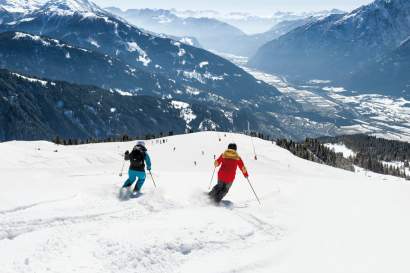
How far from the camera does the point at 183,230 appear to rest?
16.6 metres

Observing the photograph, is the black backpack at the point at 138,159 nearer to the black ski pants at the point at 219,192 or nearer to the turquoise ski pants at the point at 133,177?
the turquoise ski pants at the point at 133,177

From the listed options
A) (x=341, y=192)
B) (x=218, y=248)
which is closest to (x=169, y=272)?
(x=218, y=248)

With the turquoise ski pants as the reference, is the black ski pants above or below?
below

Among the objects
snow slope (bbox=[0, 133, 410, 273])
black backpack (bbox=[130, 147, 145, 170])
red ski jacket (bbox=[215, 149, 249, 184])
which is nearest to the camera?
snow slope (bbox=[0, 133, 410, 273])

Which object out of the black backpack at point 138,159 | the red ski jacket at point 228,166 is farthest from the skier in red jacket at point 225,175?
the black backpack at point 138,159

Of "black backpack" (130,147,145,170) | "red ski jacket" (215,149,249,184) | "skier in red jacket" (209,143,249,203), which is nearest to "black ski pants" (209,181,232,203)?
"skier in red jacket" (209,143,249,203)

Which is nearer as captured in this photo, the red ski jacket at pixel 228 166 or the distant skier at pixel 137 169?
the distant skier at pixel 137 169

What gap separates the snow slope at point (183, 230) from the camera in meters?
14.5

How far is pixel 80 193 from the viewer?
19.5m

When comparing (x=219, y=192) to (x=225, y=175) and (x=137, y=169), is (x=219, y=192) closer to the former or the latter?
(x=225, y=175)

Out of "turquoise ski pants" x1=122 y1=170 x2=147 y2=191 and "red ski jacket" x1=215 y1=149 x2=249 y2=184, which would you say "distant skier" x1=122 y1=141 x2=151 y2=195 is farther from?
"red ski jacket" x1=215 y1=149 x2=249 y2=184

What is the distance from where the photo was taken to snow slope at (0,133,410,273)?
1448cm

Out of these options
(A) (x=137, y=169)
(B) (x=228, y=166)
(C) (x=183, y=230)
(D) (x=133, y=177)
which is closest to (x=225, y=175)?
(B) (x=228, y=166)

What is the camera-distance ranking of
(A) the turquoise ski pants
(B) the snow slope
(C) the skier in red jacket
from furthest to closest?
(C) the skier in red jacket, (A) the turquoise ski pants, (B) the snow slope
